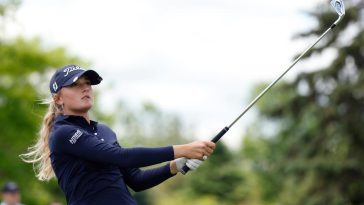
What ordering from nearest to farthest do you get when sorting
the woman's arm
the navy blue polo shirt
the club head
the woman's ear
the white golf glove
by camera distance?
the navy blue polo shirt, the white golf glove, the woman's ear, the woman's arm, the club head

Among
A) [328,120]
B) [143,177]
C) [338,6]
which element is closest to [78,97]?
[143,177]

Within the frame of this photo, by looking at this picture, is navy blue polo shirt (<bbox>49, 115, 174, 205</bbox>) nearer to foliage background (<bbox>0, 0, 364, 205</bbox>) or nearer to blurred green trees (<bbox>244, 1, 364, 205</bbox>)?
foliage background (<bbox>0, 0, 364, 205</bbox>)

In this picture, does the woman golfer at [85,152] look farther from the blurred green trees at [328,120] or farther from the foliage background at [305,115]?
the blurred green trees at [328,120]

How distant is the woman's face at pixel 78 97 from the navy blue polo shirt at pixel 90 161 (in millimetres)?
59

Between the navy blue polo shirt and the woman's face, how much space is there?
0.06 meters

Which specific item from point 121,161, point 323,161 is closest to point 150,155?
point 121,161

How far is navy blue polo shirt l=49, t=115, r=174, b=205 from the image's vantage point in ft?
18.6

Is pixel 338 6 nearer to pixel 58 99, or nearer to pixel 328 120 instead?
pixel 58 99

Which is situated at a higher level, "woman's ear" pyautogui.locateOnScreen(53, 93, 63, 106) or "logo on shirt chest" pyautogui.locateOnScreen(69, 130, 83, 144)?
"woman's ear" pyautogui.locateOnScreen(53, 93, 63, 106)

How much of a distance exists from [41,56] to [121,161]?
112 feet

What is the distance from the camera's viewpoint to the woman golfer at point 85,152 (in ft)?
18.6

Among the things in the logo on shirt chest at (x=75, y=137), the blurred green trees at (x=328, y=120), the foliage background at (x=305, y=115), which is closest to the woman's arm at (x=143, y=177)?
the logo on shirt chest at (x=75, y=137)

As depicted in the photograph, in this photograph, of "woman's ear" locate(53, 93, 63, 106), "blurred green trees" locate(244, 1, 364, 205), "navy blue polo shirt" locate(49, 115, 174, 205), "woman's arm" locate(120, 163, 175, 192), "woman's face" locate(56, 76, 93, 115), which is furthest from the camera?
"blurred green trees" locate(244, 1, 364, 205)

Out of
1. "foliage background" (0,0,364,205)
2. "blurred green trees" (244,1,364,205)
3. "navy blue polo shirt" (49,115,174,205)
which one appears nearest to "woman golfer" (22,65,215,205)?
"navy blue polo shirt" (49,115,174,205)
